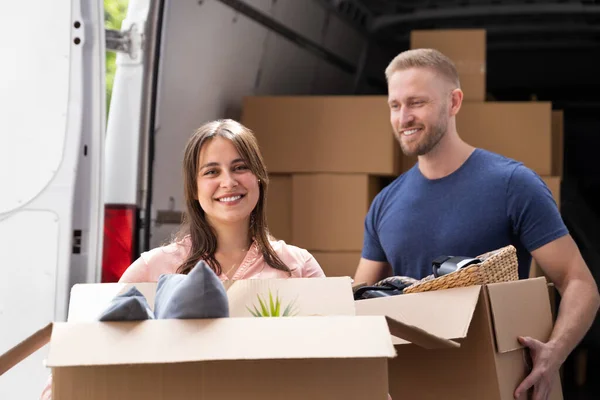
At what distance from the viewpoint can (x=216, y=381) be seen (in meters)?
1.76

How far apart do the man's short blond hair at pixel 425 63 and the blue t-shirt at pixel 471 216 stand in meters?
0.26

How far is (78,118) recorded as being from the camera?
296cm

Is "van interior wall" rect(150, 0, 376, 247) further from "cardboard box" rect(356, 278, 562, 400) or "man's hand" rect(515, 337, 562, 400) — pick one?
"man's hand" rect(515, 337, 562, 400)

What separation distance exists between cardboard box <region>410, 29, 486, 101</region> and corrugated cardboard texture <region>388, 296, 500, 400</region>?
6.77ft

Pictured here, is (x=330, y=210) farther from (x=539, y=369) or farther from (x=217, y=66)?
(x=539, y=369)

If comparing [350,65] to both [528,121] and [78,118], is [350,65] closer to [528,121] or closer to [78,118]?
[528,121]

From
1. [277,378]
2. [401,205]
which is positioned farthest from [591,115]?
[277,378]

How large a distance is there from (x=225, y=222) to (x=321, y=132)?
1.58 metres

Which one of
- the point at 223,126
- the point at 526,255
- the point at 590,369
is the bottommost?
the point at 590,369

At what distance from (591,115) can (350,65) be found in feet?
5.34

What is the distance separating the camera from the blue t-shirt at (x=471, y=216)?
277 cm

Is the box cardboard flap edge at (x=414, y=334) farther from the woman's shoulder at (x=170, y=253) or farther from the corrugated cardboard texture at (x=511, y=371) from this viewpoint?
the woman's shoulder at (x=170, y=253)

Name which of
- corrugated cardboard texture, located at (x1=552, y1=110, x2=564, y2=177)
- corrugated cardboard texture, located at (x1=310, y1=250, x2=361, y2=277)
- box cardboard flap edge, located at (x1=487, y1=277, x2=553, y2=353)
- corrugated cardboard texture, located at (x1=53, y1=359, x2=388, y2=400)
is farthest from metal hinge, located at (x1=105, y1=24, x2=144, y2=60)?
corrugated cardboard texture, located at (x1=552, y1=110, x2=564, y2=177)

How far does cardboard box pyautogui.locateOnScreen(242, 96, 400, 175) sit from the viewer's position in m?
4.07
